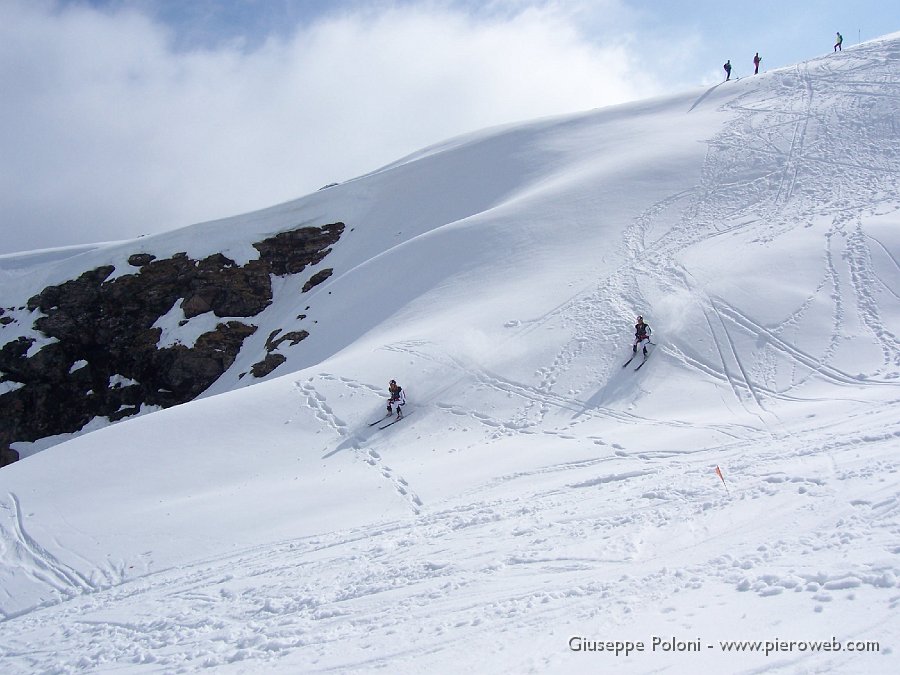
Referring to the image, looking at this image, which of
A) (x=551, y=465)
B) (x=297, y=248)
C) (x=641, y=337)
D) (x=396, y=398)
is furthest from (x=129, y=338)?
(x=551, y=465)

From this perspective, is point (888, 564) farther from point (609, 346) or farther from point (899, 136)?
point (899, 136)

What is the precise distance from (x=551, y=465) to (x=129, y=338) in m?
31.6

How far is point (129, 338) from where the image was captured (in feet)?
117

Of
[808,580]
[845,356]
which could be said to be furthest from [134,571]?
[845,356]

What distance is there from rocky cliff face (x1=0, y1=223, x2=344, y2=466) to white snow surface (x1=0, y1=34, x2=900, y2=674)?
4.43 m

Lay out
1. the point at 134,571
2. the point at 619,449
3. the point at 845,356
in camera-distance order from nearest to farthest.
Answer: the point at 134,571, the point at 619,449, the point at 845,356

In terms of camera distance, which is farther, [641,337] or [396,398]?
[641,337]

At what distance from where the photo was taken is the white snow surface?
623cm

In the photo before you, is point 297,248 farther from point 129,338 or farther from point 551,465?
point 551,465

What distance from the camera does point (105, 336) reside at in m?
35.9

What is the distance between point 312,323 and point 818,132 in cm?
2642

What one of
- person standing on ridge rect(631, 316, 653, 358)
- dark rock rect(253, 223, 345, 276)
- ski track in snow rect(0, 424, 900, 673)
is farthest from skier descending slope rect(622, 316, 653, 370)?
dark rock rect(253, 223, 345, 276)

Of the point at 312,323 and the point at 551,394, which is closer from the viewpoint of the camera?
the point at 551,394

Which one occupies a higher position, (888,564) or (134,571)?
(888,564)
